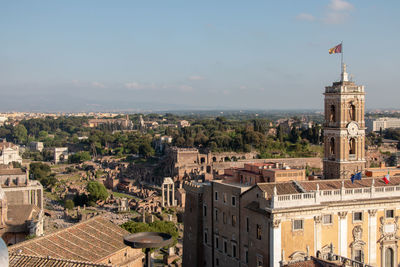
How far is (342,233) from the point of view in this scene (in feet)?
79.3

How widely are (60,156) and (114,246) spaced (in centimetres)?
8874

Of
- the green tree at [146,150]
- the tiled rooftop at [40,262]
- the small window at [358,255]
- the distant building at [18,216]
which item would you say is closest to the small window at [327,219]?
the small window at [358,255]

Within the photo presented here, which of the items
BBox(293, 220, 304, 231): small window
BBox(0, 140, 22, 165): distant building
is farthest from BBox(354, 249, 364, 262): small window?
BBox(0, 140, 22, 165): distant building

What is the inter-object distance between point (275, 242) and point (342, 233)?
14.2ft

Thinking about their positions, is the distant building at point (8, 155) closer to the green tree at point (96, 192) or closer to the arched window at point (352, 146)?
the green tree at point (96, 192)

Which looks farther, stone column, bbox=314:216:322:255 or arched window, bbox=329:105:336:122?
arched window, bbox=329:105:336:122

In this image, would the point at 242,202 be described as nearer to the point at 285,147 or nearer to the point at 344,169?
the point at 344,169

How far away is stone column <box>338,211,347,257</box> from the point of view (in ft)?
78.8

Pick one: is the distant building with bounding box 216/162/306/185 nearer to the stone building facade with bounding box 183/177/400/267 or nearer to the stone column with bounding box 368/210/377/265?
the stone building facade with bounding box 183/177/400/267

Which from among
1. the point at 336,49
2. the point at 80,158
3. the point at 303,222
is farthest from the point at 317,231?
the point at 80,158

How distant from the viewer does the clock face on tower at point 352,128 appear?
93.5 feet

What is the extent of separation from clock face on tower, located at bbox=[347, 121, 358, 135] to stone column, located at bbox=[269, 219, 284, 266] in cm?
936

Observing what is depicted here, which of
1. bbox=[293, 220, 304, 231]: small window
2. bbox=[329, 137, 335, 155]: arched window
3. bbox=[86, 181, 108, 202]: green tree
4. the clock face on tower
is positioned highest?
the clock face on tower

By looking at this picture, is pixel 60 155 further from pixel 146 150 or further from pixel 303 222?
pixel 303 222
